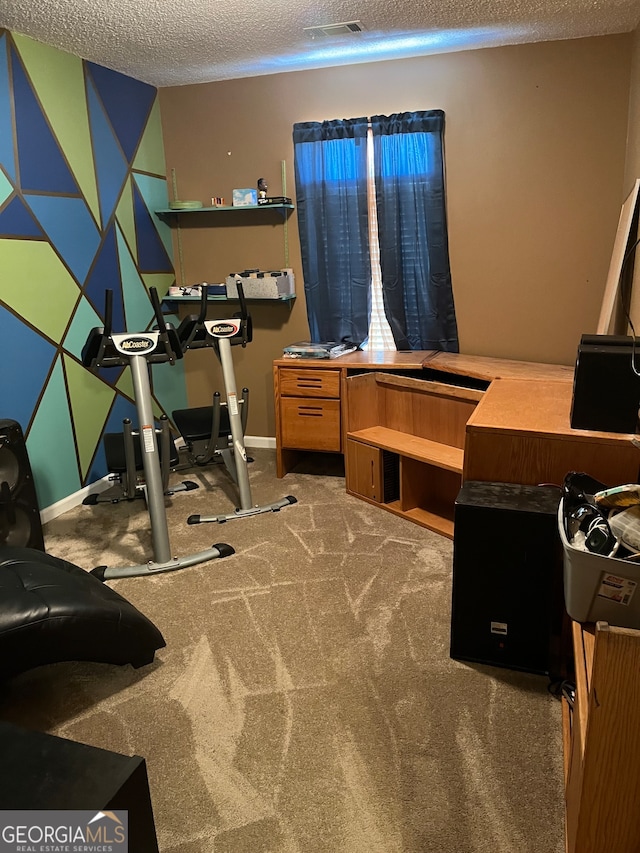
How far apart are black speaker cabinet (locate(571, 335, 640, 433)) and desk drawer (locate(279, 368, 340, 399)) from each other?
6.09ft

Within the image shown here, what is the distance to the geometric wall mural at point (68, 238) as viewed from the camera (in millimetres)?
3330

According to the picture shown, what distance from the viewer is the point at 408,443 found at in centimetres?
359

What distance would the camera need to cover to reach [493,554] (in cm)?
212

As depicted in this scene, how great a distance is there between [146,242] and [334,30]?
6.10ft

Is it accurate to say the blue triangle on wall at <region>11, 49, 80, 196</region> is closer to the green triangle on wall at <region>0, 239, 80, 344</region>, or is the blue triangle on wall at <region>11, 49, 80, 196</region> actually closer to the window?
the green triangle on wall at <region>0, 239, 80, 344</region>

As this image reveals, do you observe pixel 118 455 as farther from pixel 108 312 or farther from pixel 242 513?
pixel 108 312

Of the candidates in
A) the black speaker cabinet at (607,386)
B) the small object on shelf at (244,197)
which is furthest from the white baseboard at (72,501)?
the black speaker cabinet at (607,386)

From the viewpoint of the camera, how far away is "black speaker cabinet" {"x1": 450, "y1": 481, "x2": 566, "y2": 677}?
6.77 feet

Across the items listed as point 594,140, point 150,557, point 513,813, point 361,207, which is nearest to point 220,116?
point 361,207

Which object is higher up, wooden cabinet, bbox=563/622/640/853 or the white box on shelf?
the white box on shelf

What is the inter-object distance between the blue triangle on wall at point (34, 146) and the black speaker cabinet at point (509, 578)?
9.36 feet

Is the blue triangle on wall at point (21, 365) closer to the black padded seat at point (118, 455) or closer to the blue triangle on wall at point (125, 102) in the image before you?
the black padded seat at point (118, 455)

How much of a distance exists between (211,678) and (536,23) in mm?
3450

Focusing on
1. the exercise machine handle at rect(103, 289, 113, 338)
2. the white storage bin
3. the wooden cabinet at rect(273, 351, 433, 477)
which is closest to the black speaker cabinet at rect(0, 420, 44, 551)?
the exercise machine handle at rect(103, 289, 113, 338)
